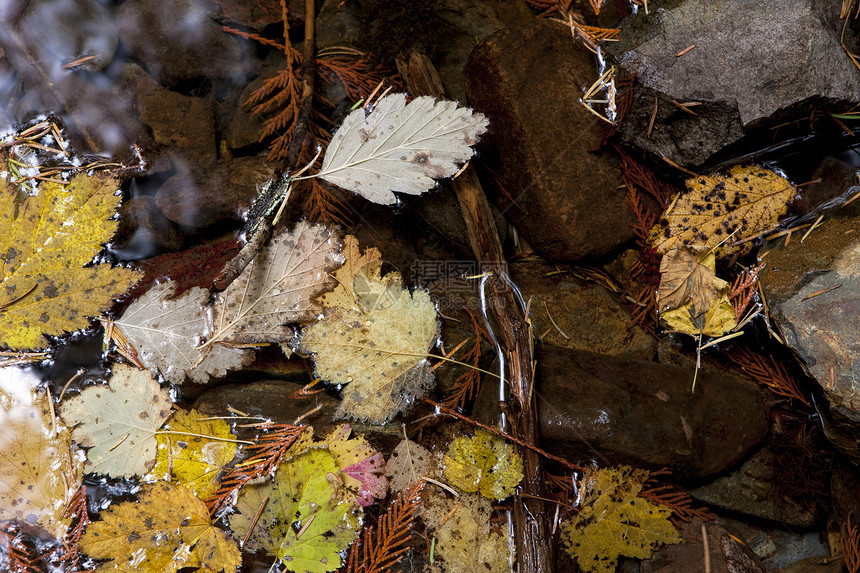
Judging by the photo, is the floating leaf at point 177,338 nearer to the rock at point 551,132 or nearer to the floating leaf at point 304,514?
the floating leaf at point 304,514

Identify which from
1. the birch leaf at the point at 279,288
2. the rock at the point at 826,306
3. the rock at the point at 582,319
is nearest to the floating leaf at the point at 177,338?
the birch leaf at the point at 279,288

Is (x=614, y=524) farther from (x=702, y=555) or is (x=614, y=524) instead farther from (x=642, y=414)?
(x=642, y=414)

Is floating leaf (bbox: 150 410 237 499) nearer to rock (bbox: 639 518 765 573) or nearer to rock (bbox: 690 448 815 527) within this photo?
rock (bbox: 639 518 765 573)

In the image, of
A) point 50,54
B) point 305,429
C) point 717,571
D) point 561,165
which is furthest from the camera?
point 50,54

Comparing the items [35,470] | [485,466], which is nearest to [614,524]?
[485,466]

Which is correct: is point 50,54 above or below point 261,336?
above

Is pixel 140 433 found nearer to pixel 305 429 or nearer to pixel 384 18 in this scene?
pixel 305 429

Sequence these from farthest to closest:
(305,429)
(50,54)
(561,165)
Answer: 1. (50,54)
2. (561,165)
3. (305,429)

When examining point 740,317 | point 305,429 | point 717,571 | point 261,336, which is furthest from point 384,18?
point 717,571
